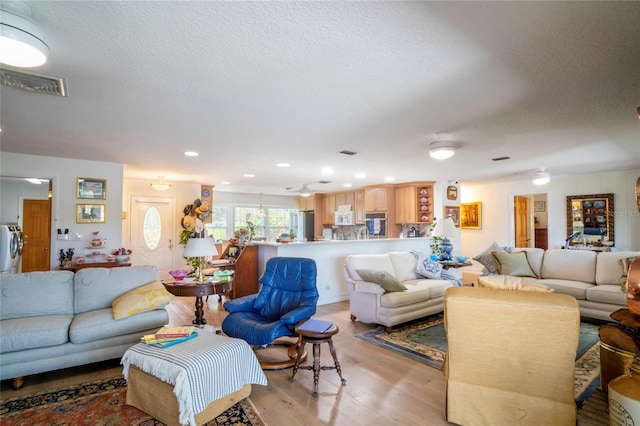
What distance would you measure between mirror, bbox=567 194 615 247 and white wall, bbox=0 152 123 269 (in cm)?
879

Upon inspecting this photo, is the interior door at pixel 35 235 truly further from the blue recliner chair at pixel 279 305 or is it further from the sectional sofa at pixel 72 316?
the blue recliner chair at pixel 279 305

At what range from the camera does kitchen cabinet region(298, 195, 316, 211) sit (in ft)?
34.1

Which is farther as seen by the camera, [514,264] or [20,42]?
[514,264]

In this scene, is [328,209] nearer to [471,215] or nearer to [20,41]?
[471,215]

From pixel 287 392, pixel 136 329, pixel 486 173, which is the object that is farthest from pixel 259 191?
pixel 287 392

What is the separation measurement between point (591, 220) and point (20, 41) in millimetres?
8706

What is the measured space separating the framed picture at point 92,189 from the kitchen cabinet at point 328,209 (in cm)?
622

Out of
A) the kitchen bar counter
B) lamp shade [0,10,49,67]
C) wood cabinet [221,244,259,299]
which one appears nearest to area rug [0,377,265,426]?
lamp shade [0,10,49,67]

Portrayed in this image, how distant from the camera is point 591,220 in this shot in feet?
21.2

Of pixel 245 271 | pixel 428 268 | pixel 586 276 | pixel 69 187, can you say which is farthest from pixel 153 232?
pixel 586 276

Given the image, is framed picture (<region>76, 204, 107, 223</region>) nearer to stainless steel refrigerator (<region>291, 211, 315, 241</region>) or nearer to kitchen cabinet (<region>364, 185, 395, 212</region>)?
kitchen cabinet (<region>364, 185, 395, 212</region>)

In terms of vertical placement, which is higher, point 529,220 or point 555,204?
point 555,204

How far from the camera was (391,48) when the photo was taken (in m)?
1.81

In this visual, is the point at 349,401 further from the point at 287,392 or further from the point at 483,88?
the point at 483,88
